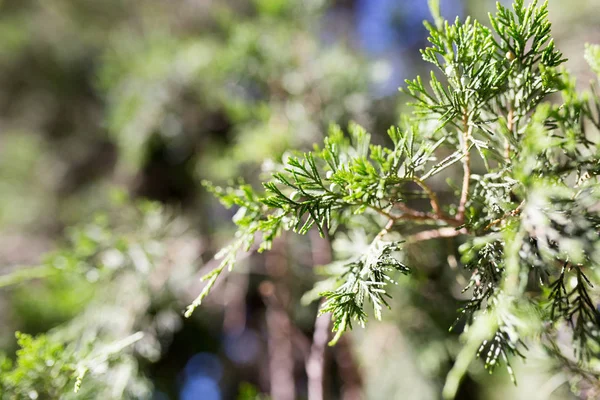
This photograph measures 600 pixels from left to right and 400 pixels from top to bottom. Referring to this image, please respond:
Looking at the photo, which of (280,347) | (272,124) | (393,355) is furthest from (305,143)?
(393,355)

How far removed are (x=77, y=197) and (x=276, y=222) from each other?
2939mm

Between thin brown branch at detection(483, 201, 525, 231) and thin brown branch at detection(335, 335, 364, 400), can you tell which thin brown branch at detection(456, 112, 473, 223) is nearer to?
thin brown branch at detection(483, 201, 525, 231)

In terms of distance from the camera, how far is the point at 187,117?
2.37m

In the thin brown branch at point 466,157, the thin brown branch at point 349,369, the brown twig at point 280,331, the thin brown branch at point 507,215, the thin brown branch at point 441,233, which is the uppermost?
the thin brown branch at point 466,157

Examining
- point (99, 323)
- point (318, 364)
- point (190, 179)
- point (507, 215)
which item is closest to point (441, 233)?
point (507, 215)

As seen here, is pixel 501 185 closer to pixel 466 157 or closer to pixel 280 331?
pixel 466 157

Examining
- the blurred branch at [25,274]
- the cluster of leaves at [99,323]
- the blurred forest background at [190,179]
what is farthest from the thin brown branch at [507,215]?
the blurred branch at [25,274]

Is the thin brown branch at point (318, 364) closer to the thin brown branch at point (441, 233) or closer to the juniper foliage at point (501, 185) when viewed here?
the thin brown branch at point (441, 233)

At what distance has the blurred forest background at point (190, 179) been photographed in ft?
4.93

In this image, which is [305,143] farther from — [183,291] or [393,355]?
[393,355]

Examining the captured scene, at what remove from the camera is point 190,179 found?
2.76 m

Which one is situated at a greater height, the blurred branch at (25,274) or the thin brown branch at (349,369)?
the blurred branch at (25,274)

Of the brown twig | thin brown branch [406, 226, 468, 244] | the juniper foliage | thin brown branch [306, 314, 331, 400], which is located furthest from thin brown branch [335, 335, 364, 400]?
the juniper foliage

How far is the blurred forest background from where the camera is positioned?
4.93ft
